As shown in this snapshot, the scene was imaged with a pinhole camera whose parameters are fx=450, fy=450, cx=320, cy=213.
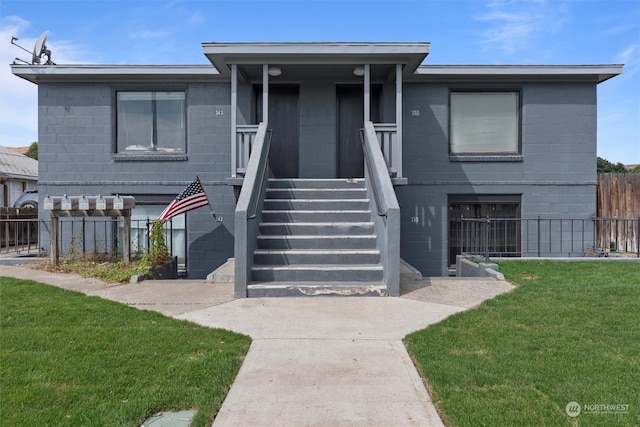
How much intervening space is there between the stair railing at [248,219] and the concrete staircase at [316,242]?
0.52 feet

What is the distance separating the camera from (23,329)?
451 centimetres

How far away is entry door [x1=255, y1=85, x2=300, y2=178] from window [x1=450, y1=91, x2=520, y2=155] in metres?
3.68

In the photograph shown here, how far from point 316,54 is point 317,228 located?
11.7 feet

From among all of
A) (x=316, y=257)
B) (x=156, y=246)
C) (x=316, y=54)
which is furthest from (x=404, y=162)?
(x=156, y=246)

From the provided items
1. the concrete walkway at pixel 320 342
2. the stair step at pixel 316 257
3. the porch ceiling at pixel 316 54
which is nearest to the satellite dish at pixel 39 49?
the porch ceiling at pixel 316 54

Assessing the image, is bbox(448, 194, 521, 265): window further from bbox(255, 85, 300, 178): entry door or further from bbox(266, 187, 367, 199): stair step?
bbox(255, 85, 300, 178): entry door

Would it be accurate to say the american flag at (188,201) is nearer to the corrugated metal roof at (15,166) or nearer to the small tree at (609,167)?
the corrugated metal roof at (15,166)

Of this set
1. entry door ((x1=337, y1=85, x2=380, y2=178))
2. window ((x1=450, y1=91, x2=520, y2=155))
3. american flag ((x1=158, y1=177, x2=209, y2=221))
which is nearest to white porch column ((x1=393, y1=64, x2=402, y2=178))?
entry door ((x1=337, y1=85, x2=380, y2=178))

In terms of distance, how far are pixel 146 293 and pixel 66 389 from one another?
11.0ft

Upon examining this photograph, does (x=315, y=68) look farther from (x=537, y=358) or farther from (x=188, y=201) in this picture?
(x=537, y=358)

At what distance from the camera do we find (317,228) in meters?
7.36

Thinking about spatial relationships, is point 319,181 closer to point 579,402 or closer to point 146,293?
point 146,293

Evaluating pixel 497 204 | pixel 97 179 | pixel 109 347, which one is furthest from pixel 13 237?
pixel 497 204

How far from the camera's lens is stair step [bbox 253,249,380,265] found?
677 cm
